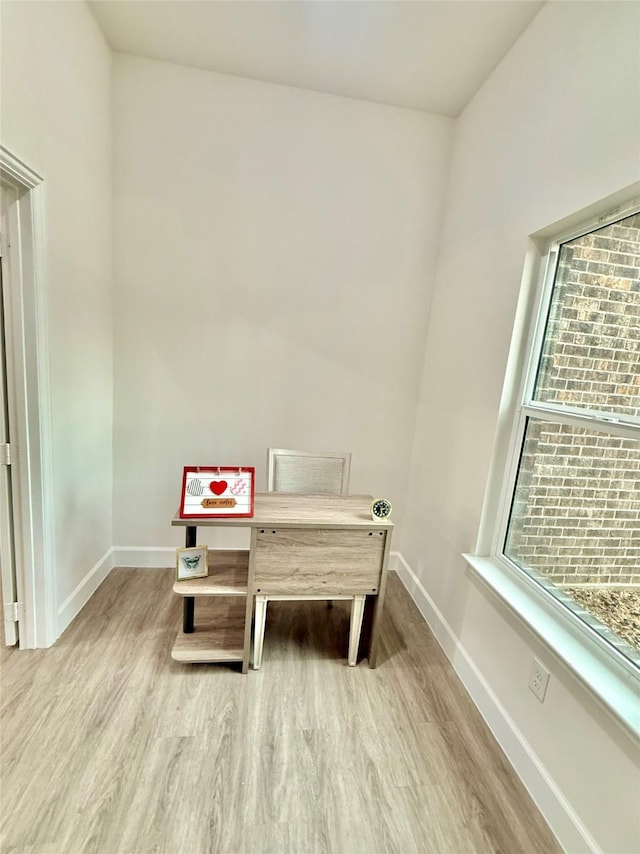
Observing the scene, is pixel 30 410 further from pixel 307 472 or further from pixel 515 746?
pixel 515 746

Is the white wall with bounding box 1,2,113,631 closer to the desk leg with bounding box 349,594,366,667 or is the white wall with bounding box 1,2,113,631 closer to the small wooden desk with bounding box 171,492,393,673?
the small wooden desk with bounding box 171,492,393,673

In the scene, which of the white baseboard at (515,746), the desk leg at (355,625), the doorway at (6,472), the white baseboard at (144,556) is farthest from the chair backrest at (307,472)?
the doorway at (6,472)

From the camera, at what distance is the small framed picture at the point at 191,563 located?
170 centimetres

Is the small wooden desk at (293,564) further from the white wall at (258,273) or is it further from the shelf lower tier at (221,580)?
the white wall at (258,273)

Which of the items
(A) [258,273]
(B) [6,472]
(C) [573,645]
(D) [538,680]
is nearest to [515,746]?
(D) [538,680]

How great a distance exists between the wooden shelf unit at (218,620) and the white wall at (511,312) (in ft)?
3.59

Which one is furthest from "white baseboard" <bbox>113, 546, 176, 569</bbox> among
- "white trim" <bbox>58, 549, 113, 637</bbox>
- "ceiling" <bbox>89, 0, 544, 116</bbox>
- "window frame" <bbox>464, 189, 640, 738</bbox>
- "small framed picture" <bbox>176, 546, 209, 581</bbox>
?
"ceiling" <bbox>89, 0, 544, 116</bbox>

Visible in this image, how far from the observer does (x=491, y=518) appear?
1.83 m

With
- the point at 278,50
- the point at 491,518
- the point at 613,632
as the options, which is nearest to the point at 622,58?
the point at 278,50

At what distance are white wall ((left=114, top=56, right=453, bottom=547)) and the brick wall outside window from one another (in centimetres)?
103

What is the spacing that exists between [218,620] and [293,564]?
65cm

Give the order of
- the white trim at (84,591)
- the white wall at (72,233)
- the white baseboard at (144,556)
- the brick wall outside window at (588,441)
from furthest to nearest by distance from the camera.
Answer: the white baseboard at (144,556) < the white trim at (84,591) < the white wall at (72,233) < the brick wall outside window at (588,441)

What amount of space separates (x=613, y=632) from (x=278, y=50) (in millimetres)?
2951

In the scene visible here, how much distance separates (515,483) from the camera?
1.76 m
